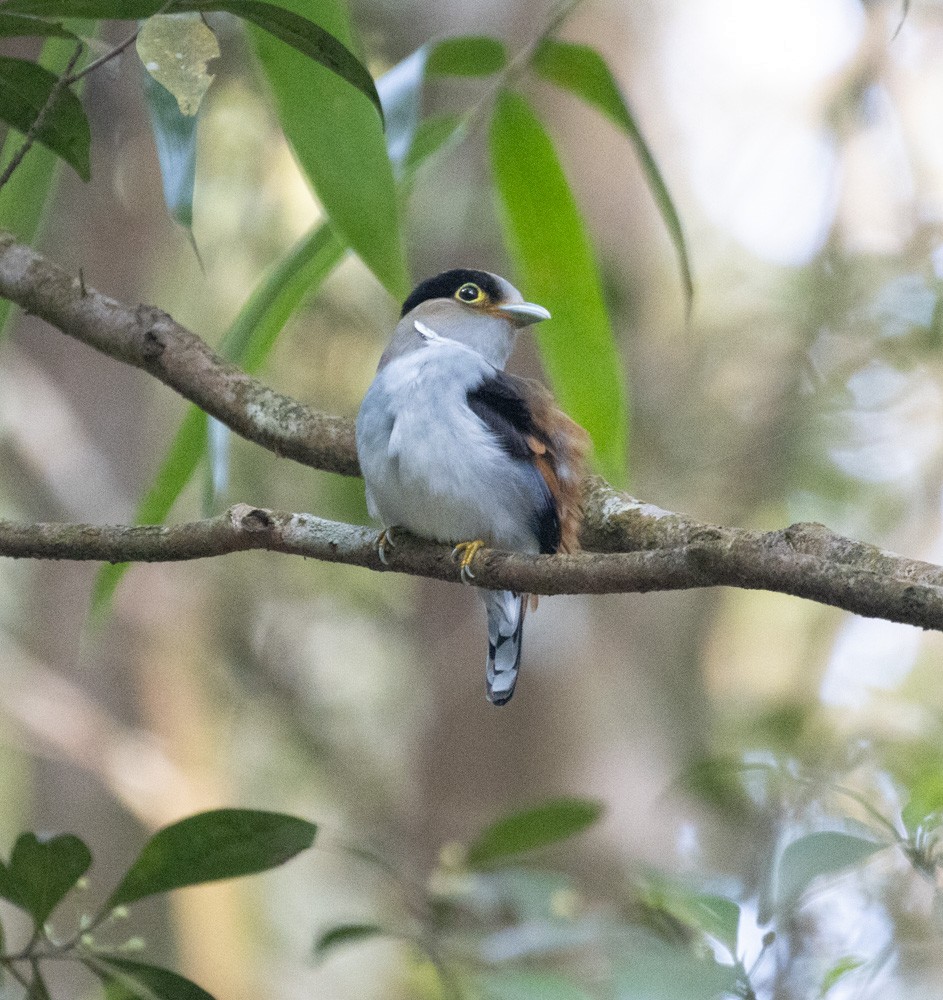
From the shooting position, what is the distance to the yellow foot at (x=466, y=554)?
1771 mm

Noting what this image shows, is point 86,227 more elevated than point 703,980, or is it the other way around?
point 86,227

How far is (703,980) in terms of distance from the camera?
4.54 feet

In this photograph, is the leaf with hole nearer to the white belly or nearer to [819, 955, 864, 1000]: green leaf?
the white belly

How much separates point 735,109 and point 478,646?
3436 mm

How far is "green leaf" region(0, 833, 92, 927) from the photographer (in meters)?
1.71

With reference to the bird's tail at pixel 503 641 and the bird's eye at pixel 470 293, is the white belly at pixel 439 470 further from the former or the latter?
the bird's eye at pixel 470 293

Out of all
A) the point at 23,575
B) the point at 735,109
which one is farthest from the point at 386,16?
the point at 23,575

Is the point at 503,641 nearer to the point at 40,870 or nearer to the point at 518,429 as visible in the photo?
the point at 518,429

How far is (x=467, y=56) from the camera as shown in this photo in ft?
8.00

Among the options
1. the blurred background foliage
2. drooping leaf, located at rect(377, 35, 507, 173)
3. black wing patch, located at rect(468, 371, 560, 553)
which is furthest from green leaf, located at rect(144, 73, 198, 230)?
the blurred background foliage

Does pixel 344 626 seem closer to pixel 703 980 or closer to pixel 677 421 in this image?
pixel 677 421

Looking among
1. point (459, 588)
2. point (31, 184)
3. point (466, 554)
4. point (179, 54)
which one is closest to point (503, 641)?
point (466, 554)

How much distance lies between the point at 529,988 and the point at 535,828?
71cm

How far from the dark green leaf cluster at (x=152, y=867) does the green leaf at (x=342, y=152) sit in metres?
0.91
